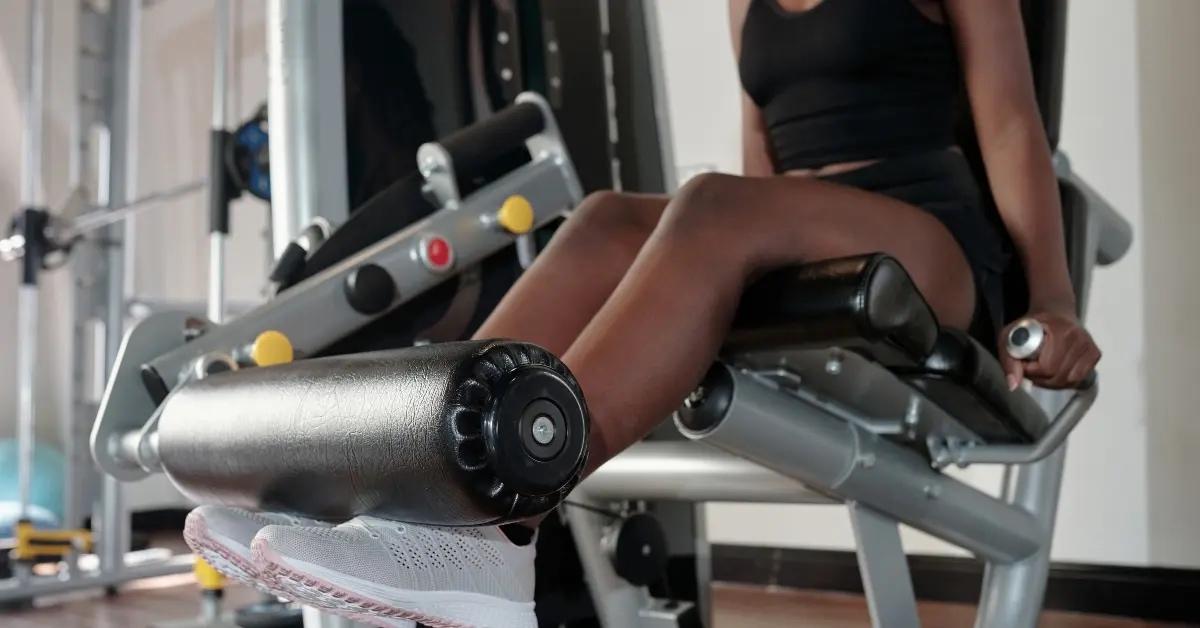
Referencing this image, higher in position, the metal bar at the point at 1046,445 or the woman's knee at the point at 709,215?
the woman's knee at the point at 709,215

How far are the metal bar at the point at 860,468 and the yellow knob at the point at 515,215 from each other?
1.42ft

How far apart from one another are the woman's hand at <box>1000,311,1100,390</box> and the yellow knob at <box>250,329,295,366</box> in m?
0.72

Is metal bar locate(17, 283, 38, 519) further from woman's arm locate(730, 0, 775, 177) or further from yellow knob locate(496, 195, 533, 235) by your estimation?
woman's arm locate(730, 0, 775, 177)

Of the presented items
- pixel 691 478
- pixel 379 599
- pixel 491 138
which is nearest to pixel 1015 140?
pixel 691 478

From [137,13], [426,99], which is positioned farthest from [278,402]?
[137,13]

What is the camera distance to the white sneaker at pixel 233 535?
64 cm

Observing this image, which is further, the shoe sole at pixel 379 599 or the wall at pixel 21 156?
the wall at pixel 21 156

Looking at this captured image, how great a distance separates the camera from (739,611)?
2.11 metres

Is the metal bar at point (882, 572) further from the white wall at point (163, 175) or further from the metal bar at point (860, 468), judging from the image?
the white wall at point (163, 175)

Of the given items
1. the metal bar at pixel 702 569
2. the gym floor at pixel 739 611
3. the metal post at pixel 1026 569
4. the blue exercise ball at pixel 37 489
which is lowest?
the gym floor at pixel 739 611

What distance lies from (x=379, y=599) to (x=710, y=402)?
411mm

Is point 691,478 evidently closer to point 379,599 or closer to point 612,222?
point 612,222

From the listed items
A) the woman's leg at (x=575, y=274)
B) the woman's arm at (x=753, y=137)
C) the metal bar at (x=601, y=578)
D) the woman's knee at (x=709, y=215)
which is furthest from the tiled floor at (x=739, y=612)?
the woman's knee at (x=709, y=215)

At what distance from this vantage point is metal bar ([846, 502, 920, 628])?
3.39 feet
